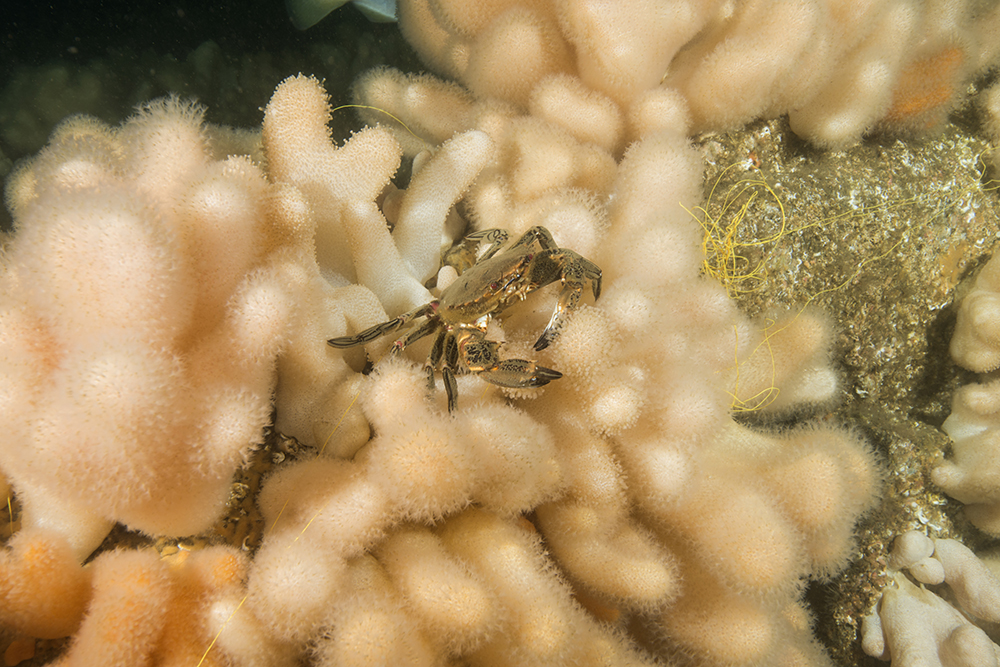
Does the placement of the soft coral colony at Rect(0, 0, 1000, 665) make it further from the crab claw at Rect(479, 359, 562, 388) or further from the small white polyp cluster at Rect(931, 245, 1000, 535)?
the small white polyp cluster at Rect(931, 245, 1000, 535)

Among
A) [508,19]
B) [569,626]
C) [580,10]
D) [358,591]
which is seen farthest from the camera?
[508,19]

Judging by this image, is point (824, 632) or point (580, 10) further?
point (824, 632)

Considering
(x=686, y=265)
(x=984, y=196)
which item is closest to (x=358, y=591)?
(x=686, y=265)

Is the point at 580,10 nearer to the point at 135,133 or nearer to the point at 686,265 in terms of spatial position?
the point at 686,265

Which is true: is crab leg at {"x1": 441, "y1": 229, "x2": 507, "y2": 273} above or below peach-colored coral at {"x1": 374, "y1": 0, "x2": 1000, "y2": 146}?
below

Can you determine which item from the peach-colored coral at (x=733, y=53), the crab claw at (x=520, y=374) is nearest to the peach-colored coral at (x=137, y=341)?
the crab claw at (x=520, y=374)

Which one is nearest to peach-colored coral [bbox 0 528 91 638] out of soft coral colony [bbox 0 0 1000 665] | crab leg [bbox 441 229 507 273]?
soft coral colony [bbox 0 0 1000 665]
